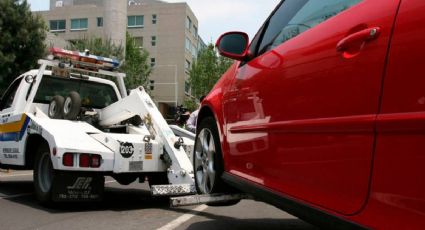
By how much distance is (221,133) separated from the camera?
167 inches

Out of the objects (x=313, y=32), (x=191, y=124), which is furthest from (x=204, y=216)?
(x=191, y=124)

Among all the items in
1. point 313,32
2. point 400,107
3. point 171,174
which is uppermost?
point 313,32

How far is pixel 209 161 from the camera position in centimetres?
462

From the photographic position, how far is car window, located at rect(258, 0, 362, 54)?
2.75m

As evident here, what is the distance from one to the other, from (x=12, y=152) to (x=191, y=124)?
427cm

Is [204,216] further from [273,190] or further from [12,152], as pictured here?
[12,152]

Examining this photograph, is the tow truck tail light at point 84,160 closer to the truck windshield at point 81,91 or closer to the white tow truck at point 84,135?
the white tow truck at point 84,135

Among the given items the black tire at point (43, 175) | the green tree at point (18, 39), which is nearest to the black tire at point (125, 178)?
the black tire at point (43, 175)

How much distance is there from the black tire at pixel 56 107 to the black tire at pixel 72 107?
0.34 feet

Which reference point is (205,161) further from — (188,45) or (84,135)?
(188,45)

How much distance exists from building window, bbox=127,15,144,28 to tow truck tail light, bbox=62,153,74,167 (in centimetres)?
6081

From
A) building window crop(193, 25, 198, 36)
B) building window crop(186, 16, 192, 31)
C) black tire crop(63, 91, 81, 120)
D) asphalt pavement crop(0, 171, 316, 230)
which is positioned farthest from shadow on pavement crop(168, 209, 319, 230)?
building window crop(193, 25, 198, 36)

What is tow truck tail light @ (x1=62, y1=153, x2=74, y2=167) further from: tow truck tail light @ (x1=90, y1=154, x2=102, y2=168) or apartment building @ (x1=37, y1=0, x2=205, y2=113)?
apartment building @ (x1=37, y1=0, x2=205, y2=113)

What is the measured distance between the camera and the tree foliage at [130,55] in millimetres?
34219
